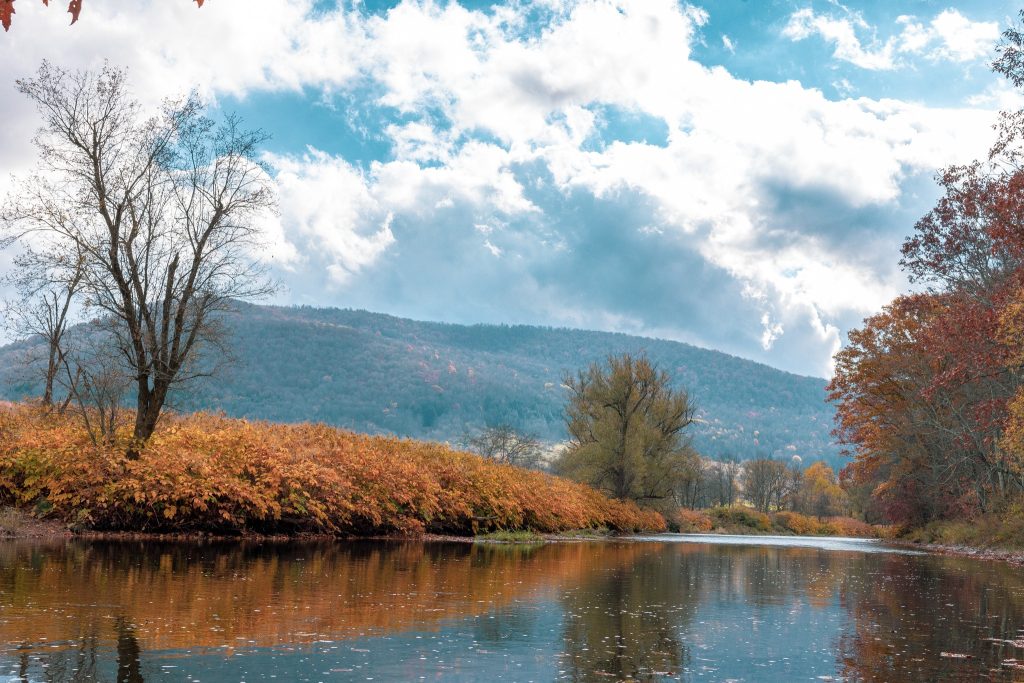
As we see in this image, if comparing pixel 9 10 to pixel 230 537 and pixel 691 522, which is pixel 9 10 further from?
pixel 691 522

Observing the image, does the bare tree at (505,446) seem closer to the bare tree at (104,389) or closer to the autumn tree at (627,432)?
the autumn tree at (627,432)

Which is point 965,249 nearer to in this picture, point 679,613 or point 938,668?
point 679,613

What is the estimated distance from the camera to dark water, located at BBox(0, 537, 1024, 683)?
6.30m

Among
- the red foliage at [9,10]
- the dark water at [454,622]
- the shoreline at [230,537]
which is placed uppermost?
the red foliage at [9,10]

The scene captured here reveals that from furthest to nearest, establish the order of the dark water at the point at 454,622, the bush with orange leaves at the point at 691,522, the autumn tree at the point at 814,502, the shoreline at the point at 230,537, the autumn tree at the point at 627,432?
the autumn tree at the point at 814,502 → the bush with orange leaves at the point at 691,522 → the autumn tree at the point at 627,432 → the shoreline at the point at 230,537 → the dark water at the point at 454,622

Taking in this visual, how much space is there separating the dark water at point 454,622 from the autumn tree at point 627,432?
89.5ft

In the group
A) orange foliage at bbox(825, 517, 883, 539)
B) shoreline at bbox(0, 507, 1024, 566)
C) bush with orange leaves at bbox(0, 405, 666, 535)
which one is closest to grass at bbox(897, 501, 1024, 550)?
shoreline at bbox(0, 507, 1024, 566)

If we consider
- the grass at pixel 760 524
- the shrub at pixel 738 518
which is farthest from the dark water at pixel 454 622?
the shrub at pixel 738 518

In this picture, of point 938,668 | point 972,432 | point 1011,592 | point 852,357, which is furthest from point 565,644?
point 852,357

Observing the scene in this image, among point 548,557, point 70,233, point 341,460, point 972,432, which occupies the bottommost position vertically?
point 548,557

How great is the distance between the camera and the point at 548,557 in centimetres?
1964

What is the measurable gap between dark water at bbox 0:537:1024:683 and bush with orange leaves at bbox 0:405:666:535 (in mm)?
2597

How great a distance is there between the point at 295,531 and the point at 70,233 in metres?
8.40

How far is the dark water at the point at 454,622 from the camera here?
6305 mm
